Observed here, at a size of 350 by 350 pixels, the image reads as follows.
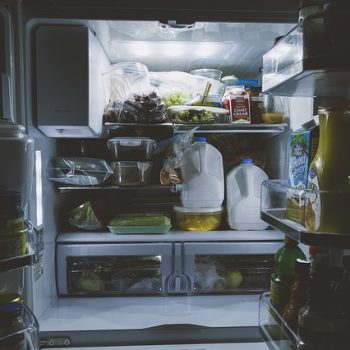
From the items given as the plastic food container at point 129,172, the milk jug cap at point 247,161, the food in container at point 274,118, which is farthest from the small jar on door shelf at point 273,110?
the plastic food container at point 129,172

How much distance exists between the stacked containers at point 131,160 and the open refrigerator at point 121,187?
76 mm

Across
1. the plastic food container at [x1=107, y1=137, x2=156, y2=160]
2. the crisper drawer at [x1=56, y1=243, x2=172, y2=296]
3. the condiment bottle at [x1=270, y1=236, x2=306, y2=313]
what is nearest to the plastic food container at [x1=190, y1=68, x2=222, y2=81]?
the plastic food container at [x1=107, y1=137, x2=156, y2=160]

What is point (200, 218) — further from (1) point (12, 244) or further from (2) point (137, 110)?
(1) point (12, 244)

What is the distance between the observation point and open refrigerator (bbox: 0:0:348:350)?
0.99m

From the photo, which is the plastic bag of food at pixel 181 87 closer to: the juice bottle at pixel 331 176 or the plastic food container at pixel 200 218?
the plastic food container at pixel 200 218

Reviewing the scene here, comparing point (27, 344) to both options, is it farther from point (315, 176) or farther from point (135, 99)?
point (135, 99)

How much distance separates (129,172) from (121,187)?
0.07m

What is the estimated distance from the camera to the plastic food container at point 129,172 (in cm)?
143

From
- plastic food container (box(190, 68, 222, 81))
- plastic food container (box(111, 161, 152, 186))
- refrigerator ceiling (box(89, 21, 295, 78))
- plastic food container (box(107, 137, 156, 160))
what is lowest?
plastic food container (box(111, 161, 152, 186))

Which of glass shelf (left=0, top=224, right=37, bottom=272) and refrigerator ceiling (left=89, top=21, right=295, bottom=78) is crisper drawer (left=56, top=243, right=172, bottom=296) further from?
refrigerator ceiling (left=89, top=21, right=295, bottom=78)

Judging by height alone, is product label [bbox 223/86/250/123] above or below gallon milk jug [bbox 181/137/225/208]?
above

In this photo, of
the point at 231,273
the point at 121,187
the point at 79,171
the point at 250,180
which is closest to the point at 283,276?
the point at 231,273

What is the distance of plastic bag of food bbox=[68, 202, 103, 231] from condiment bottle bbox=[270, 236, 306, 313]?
83 cm

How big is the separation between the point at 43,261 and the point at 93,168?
40cm
